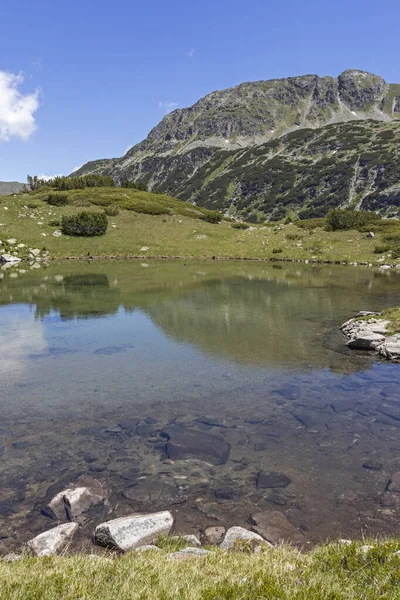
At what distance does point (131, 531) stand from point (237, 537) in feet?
6.32

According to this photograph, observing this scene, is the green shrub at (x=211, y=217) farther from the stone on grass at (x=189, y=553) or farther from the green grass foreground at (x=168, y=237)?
the stone on grass at (x=189, y=553)

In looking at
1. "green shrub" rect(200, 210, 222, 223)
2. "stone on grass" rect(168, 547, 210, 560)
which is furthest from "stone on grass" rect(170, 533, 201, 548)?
"green shrub" rect(200, 210, 222, 223)

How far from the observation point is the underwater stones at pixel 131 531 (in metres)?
6.98

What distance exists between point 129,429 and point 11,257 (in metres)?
61.5

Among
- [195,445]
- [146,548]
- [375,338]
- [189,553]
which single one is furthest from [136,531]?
[375,338]

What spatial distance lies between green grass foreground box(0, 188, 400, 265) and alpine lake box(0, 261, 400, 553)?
44.9 metres

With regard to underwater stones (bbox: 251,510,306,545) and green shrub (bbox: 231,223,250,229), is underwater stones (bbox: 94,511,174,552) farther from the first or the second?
green shrub (bbox: 231,223,250,229)

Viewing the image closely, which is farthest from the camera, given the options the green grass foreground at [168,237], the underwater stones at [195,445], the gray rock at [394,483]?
the green grass foreground at [168,237]

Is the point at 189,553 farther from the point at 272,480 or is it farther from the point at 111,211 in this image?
the point at 111,211

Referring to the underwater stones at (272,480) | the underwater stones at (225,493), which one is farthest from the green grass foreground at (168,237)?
the underwater stones at (225,493)

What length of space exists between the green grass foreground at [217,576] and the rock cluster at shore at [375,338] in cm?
1406

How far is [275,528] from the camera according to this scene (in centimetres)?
768

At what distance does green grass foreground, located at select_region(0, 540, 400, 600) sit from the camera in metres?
4.89

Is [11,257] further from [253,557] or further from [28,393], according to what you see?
[253,557]
